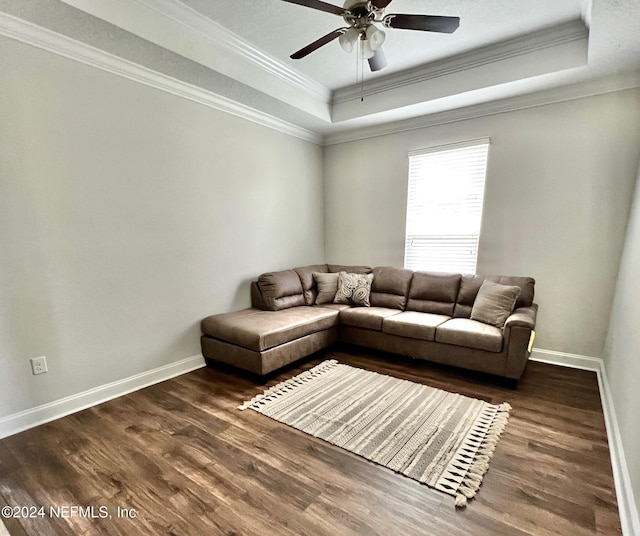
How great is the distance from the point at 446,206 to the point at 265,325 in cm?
261

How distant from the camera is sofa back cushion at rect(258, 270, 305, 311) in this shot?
3682 mm

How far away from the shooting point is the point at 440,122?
12.5ft

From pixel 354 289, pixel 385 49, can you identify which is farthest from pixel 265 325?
pixel 385 49

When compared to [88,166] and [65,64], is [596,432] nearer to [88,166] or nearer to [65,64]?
[88,166]

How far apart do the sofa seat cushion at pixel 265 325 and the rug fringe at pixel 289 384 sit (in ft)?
1.16

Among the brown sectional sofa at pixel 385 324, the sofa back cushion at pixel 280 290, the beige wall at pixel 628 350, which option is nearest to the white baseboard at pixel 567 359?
the beige wall at pixel 628 350

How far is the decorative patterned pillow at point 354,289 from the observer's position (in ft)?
13.0

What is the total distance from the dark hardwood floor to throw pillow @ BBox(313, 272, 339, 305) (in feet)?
6.01

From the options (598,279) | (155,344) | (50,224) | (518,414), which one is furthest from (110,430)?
(598,279)

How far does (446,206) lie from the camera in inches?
154

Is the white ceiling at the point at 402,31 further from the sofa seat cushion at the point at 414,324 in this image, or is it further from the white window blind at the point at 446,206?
the sofa seat cushion at the point at 414,324

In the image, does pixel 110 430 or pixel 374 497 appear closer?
pixel 374 497

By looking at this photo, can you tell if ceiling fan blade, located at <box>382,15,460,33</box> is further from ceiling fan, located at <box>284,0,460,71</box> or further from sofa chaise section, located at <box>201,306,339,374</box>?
sofa chaise section, located at <box>201,306,339,374</box>

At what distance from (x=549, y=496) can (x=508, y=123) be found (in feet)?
11.1
